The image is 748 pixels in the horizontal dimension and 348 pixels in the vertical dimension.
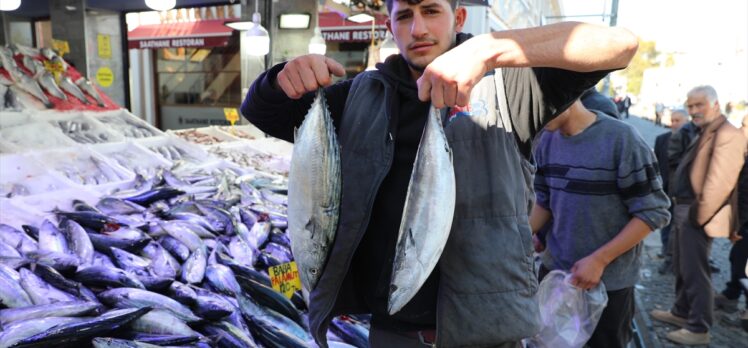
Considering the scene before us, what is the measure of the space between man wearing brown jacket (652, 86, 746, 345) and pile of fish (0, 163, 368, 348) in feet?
11.4

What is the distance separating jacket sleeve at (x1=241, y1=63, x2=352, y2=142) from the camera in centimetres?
176

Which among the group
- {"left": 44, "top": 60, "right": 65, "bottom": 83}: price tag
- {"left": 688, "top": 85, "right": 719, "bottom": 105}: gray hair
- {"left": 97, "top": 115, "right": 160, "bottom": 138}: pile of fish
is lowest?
{"left": 97, "top": 115, "right": 160, "bottom": 138}: pile of fish

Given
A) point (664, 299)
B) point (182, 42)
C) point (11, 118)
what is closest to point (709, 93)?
point (664, 299)

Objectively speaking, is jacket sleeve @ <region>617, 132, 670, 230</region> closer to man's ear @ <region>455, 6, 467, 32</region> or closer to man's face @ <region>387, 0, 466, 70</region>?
man's ear @ <region>455, 6, 467, 32</region>

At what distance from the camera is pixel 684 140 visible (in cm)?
658

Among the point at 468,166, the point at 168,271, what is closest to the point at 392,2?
the point at 468,166

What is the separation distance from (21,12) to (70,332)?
45.5ft

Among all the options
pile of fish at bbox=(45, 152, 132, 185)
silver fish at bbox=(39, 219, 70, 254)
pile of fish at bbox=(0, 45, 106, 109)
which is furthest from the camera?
pile of fish at bbox=(0, 45, 106, 109)

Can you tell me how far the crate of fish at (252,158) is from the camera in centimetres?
680

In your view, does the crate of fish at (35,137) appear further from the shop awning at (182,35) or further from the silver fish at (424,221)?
the shop awning at (182,35)

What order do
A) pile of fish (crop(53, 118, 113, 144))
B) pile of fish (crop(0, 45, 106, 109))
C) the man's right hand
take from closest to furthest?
the man's right hand → pile of fish (crop(53, 118, 113, 144)) → pile of fish (crop(0, 45, 106, 109))

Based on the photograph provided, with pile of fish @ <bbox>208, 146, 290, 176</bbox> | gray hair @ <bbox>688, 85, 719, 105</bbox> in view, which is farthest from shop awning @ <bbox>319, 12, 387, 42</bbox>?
gray hair @ <bbox>688, 85, 719, 105</bbox>

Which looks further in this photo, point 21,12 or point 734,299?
point 21,12

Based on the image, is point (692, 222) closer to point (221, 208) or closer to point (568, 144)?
point (568, 144)
